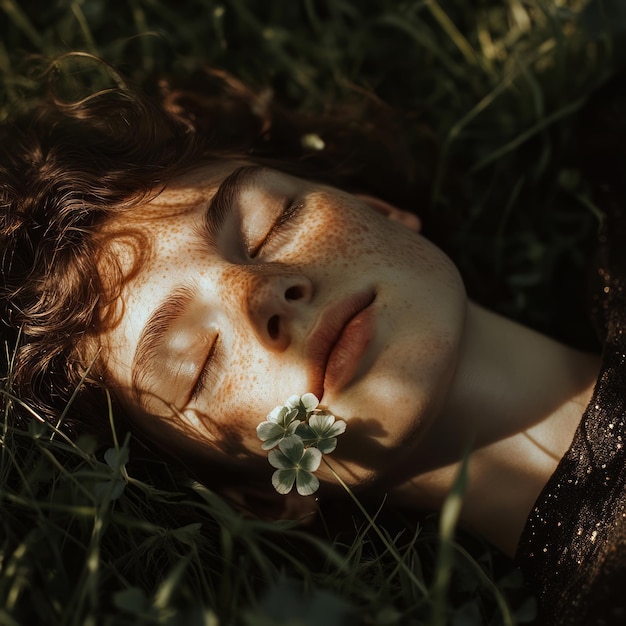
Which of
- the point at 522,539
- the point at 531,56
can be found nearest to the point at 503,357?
the point at 522,539

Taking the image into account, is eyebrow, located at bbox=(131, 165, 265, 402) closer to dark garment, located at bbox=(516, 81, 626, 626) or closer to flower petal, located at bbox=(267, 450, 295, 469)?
flower petal, located at bbox=(267, 450, 295, 469)

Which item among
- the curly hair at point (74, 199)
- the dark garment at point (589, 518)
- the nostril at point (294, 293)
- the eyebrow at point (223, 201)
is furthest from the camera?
the curly hair at point (74, 199)

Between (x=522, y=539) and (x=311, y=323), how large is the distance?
33.7 inches

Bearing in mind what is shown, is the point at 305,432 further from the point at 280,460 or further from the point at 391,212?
the point at 391,212

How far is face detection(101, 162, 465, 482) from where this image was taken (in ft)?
5.06

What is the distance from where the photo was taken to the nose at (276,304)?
1.48 meters

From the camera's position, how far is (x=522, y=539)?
5.73 ft

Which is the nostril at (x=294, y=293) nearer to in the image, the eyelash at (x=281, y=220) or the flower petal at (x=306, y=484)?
the eyelash at (x=281, y=220)

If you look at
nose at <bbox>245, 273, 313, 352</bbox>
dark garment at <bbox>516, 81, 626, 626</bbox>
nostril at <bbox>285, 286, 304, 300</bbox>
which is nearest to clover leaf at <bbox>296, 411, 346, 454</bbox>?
nose at <bbox>245, 273, 313, 352</bbox>

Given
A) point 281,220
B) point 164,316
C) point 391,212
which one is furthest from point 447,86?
point 164,316

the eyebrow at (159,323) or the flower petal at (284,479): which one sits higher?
the eyebrow at (159,323)

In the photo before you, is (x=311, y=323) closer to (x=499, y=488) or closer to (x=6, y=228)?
(x=499, y=488)

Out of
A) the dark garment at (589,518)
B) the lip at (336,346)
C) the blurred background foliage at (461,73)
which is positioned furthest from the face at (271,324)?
the blurred background foliage at (461,73)

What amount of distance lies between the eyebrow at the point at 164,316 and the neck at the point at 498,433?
790mm
